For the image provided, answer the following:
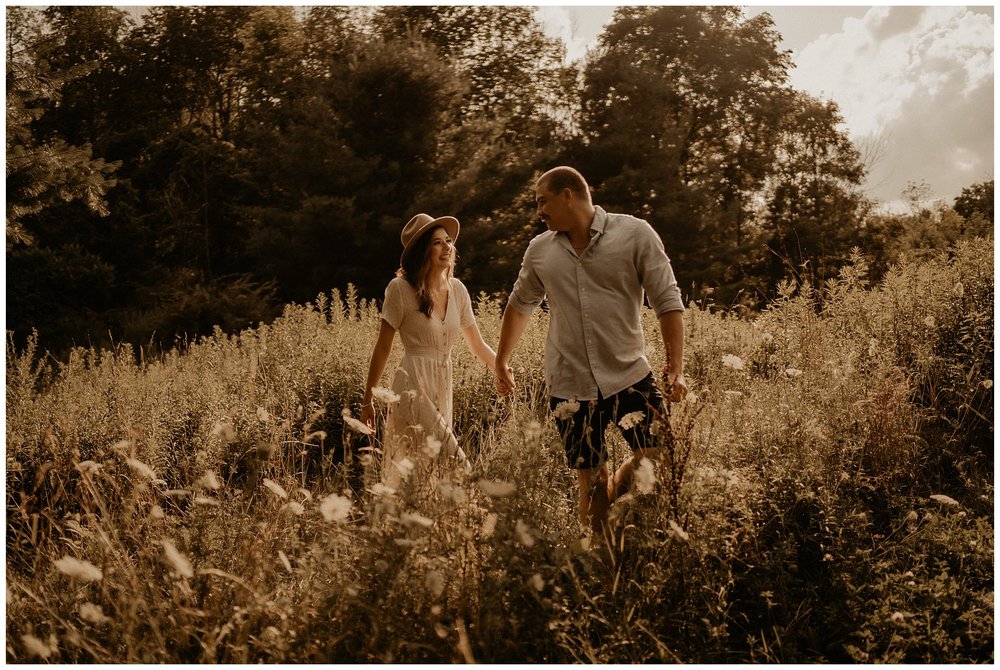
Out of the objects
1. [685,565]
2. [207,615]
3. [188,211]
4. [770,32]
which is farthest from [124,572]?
[770,32]

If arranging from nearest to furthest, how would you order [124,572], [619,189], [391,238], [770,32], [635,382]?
1. [124,572]
2. [635,382]
3. [391,238]
4. [619,189]
5. [770,32]

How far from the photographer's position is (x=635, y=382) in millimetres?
3584

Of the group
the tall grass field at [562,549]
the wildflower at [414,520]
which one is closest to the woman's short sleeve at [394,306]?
the tall grass field at [562,549]

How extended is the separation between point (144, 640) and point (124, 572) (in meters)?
0.27

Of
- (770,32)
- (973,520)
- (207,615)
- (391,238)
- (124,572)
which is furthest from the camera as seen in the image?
(770,32)

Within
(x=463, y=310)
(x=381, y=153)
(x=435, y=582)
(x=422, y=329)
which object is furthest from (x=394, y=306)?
(x=381, y=153)

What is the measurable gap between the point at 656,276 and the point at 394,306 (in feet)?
4.83

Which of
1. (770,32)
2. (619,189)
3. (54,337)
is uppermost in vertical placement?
(770,32)

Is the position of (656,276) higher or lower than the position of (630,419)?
higher

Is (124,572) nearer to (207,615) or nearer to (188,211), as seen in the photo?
(207,615)

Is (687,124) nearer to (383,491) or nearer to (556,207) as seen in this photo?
(556,207)

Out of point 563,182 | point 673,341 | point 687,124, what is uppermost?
point 687,124

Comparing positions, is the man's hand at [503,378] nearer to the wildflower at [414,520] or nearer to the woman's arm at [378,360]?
the woman's arm at [378,360]

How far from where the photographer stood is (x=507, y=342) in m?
3.96
